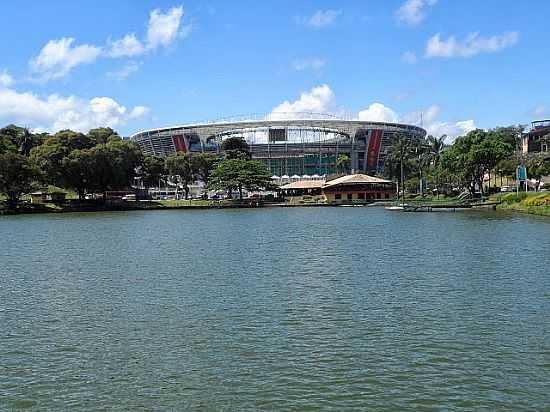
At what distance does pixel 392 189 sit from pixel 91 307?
314 feet

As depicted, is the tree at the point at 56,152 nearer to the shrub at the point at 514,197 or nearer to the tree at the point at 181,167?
the tree at the point at 181,167

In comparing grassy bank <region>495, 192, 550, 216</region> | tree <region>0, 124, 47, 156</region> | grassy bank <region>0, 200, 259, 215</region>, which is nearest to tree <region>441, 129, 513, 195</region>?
grassy bank <region>495, 192, 550, 216</region>

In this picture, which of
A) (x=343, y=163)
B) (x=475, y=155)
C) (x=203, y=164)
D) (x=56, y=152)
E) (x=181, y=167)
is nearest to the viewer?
(x=475, y=155)

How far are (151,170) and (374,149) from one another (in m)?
77.4

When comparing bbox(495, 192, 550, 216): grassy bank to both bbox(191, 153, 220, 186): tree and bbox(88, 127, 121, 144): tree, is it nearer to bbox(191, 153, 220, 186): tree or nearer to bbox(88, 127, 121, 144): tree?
bbox(191, 153, 220, 186): tree

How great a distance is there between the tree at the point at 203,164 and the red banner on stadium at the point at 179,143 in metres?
50.9

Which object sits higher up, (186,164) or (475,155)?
(186,164)

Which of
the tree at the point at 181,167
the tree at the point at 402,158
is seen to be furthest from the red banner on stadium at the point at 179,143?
the tree at the point at 402,158

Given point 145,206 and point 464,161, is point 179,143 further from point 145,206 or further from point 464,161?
point 464,161

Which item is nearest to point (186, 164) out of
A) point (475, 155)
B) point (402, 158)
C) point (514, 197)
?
point (402, 158)

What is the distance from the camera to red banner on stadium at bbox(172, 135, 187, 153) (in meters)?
166

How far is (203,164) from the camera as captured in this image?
113938 mm

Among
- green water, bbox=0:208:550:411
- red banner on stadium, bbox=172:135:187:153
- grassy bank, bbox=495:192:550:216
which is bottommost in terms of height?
green water, bbox=0:208:550:411

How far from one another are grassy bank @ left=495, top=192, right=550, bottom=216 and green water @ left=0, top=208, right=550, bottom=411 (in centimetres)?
3071
